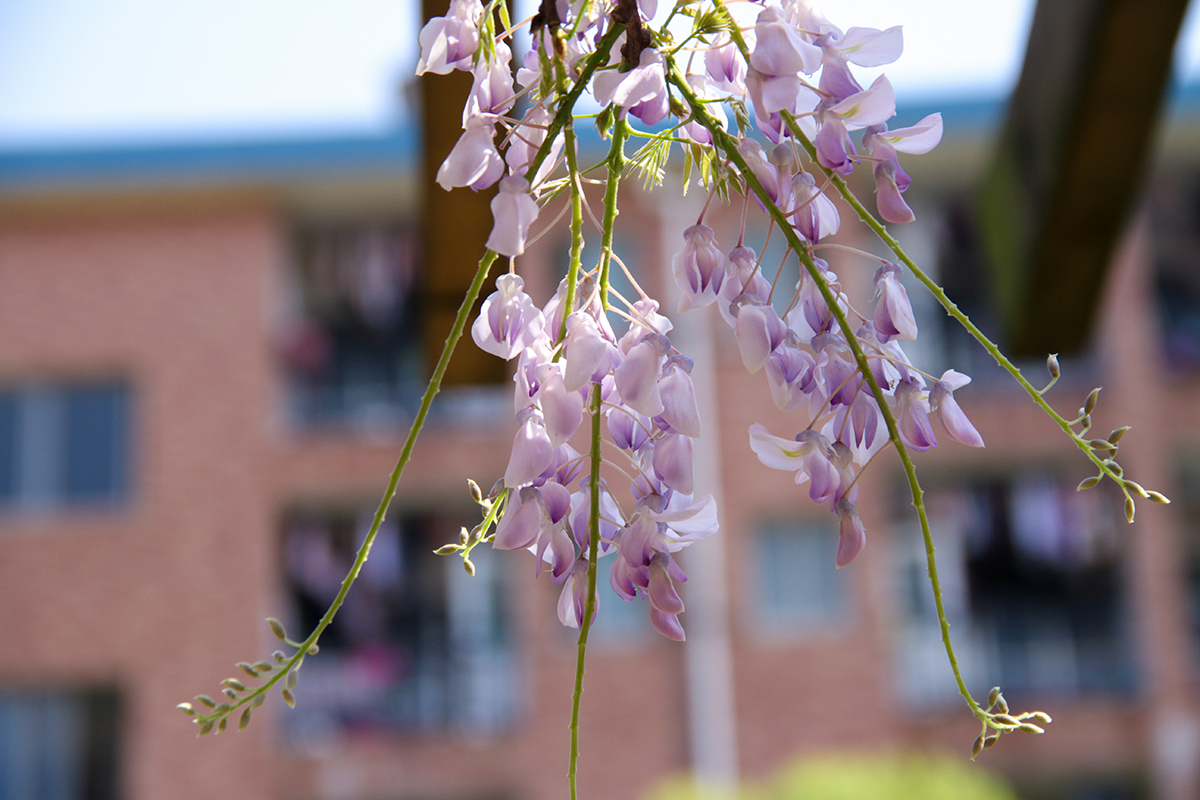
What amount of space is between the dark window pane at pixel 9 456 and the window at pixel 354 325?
2.14m

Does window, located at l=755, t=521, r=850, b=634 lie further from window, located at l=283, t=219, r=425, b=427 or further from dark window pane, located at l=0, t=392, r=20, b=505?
dark window pane, located at l=0, t=392, r=20, b=505

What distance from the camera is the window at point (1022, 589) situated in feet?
29.8

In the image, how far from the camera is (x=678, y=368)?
1.57ft

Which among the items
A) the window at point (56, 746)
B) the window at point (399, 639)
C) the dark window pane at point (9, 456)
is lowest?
the window at point (56, 746)

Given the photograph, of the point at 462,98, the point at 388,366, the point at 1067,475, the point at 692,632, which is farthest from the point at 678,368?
the point at 388,366

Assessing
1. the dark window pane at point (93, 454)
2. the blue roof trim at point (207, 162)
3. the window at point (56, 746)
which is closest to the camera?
the window at point (56, 746)

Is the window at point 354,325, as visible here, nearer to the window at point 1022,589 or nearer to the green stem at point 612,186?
the window at point 1022,589

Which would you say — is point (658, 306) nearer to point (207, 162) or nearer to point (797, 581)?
point (797, 581)

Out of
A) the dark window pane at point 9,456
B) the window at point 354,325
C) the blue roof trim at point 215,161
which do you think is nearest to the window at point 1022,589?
the blue roof trim at point 215,161

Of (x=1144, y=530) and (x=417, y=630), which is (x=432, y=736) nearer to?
(x=417, y=630)

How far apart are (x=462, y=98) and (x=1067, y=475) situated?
358 inches

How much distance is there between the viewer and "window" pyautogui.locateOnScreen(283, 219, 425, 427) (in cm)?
983

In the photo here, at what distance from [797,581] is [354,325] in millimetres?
4660

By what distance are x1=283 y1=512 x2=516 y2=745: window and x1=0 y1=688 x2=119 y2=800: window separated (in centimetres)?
146
